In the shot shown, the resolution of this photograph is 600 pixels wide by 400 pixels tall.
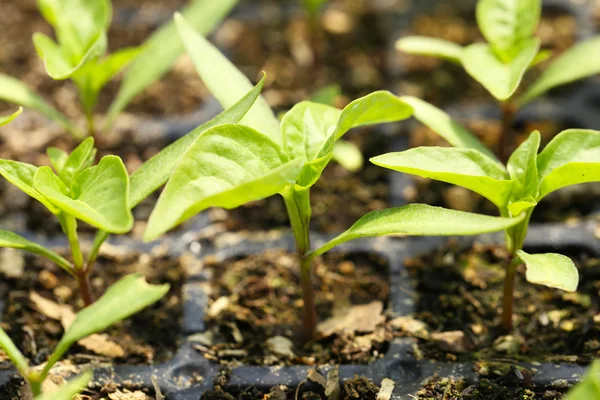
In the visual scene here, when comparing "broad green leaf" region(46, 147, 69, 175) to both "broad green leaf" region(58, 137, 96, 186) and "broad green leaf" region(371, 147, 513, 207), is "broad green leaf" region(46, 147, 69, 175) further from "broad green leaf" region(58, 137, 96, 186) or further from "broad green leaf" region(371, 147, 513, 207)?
"broad green leaf" region(371, 147, 513, 207)

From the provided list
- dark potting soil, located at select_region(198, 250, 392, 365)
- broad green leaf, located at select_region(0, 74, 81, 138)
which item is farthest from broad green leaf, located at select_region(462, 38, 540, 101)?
broad green leaf, located at select_region(0, 74, 81, 138)

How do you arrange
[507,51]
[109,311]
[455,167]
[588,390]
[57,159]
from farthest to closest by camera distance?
1. [507,51]
2. [57,159]
3. [455,167]
4. [109,311]
5. [588,390]

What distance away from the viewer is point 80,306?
1.24 meters

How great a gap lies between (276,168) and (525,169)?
1.22ft

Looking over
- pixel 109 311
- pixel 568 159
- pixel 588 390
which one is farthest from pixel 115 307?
pixel 568 159

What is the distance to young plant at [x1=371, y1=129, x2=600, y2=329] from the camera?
905mm

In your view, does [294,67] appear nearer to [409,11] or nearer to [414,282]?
[409,11]

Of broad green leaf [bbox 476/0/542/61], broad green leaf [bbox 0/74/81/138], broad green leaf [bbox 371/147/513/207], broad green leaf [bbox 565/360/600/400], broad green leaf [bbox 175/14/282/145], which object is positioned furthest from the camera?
broad green leaf [bbox 0/74/81/138]

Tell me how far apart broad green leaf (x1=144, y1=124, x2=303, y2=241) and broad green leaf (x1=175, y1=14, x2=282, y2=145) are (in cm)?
13

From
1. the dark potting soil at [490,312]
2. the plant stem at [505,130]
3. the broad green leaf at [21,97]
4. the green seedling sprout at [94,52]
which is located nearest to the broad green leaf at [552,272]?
the dark potting soil at [490,312]

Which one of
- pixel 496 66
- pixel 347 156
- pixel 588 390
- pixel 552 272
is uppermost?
pixel 496 66

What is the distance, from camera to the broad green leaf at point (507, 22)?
1.20 metres

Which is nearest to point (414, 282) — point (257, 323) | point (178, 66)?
point (257, 323)

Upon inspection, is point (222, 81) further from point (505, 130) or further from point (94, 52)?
point (505, 130)
